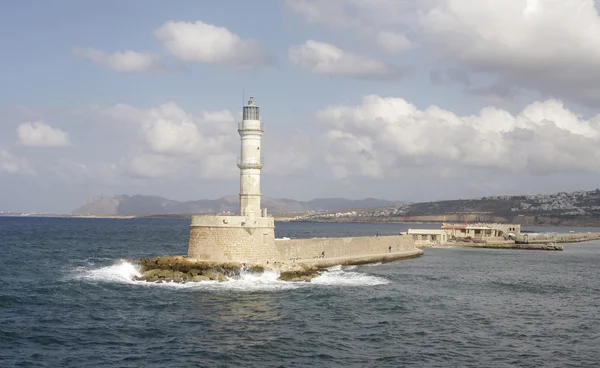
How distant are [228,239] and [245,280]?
96.5 inches

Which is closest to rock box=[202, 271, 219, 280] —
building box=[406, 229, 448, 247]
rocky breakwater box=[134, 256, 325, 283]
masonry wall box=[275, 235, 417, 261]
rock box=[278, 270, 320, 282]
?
rocky breakwater box=[134, 256, 325, 283]

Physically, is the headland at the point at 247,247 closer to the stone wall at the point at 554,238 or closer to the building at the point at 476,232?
the building at the point at 476,232

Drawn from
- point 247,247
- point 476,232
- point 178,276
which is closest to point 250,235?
point 247,247

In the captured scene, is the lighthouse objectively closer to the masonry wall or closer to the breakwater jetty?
the breakwater jetty

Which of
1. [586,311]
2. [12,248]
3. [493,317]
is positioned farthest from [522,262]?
[12,248]

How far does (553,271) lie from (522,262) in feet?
25.2

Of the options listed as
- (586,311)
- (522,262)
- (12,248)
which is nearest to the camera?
(586,311)

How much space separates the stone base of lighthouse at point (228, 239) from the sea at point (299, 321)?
1.35 m

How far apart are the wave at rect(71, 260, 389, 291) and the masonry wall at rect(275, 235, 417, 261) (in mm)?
2131

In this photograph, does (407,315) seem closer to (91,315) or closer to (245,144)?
(91,315)

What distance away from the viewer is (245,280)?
1405 inches

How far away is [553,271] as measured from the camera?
49.3 metres

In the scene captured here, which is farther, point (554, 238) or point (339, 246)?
point (554, 238)

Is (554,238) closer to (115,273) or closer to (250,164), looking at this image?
(250,164)
